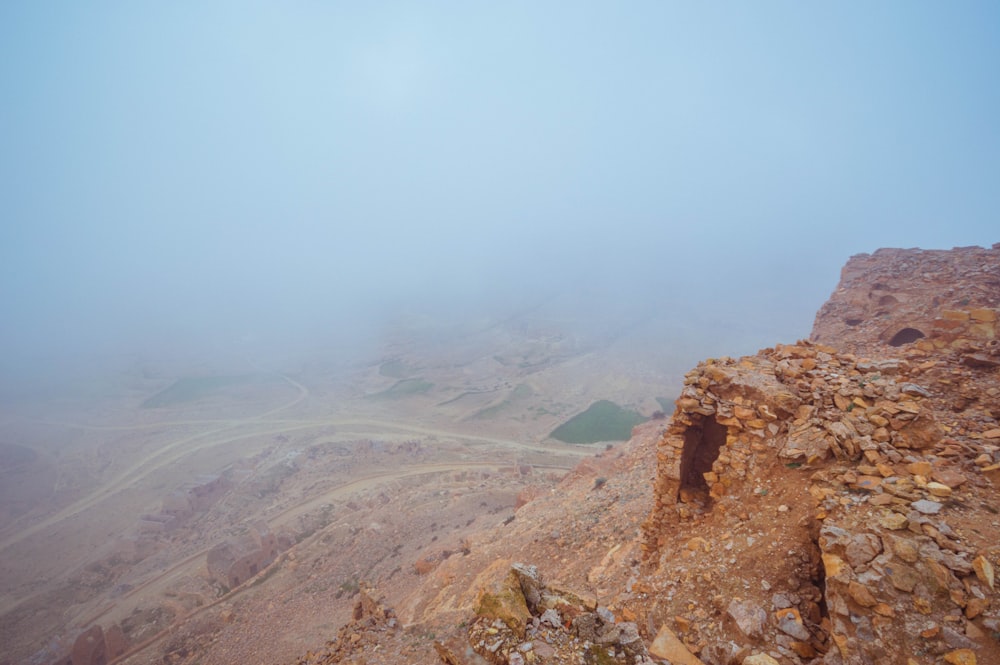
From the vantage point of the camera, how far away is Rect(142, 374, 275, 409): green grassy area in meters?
68.8

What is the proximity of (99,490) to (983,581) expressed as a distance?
58741 millimetres

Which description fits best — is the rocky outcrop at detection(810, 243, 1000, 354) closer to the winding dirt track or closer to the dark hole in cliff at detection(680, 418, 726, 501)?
the dark hole in cliff at detection(680, 418, 726, 501)

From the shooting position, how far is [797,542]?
6.71 metres

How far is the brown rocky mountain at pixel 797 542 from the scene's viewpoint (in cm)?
501

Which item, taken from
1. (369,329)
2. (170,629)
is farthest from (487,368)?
(170,629)

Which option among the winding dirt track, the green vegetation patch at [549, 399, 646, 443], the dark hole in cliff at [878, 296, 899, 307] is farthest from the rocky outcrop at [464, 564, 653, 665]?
the green vegetation patch at [549, 399, 646, 443]

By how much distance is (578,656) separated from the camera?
5.28 metres

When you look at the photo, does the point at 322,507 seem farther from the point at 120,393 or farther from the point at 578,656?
the point at 120,393

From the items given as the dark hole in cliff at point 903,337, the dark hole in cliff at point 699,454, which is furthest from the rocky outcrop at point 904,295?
the dark hole in cliff at point 699,454

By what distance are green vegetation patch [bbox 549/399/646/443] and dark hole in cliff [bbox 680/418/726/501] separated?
3961 cm

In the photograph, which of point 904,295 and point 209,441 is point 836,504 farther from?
point 209,441


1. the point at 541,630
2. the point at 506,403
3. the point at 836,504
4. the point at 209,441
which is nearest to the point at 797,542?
the point at 836,504

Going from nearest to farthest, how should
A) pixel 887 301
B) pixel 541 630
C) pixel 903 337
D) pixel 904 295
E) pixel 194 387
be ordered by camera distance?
pixel 541 630
pixel 903 337
pixel 904 295
pixel 887 301
pixel 194 387

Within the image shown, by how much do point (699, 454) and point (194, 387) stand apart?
297 feet
